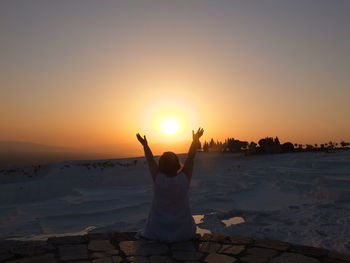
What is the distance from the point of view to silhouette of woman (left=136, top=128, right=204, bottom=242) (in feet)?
20.6

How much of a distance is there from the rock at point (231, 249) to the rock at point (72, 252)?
81.7 inches

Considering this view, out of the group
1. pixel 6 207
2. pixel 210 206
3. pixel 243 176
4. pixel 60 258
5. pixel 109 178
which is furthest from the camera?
pixel 109 178

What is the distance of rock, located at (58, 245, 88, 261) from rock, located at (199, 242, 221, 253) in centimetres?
178

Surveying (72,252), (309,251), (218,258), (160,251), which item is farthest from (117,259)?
(309,251)

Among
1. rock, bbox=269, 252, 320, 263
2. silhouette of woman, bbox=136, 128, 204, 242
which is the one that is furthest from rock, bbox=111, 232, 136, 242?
rock, bbox=269, 252, 320, 263

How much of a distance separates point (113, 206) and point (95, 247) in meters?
Answer: 6.60

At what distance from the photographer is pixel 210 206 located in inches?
477

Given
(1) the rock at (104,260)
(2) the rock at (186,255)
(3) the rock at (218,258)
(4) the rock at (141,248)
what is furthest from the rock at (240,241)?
(1) the rock at (104,260)

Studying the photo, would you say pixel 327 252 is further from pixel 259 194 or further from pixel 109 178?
pixel 109 178

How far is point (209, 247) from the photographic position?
6148 mm

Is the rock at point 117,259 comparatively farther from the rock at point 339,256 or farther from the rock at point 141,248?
the rock at point 339,256

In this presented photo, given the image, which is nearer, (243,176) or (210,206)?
(210,206)

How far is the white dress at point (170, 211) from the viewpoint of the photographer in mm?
6273

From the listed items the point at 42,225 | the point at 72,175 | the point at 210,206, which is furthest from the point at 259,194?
the point at 72,175
